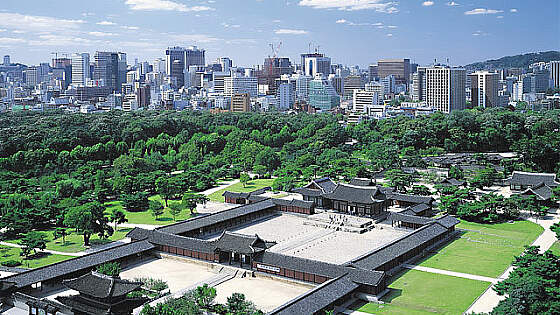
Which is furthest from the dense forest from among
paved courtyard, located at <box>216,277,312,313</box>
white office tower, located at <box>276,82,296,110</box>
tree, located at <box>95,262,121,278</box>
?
white office tower, located at <box>276,82,296,110</box>

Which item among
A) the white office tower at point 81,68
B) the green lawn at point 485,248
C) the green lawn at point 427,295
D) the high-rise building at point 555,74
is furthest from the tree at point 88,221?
the white office tower at point 81,68

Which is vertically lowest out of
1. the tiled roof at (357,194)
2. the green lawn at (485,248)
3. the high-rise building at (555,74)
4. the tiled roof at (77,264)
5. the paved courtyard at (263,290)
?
the paved courtyard at (263,290)

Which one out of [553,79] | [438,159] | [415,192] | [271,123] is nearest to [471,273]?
[415,192]

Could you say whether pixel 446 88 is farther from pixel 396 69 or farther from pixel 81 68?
pixel 81 68

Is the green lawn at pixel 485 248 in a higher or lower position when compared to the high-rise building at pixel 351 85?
lower

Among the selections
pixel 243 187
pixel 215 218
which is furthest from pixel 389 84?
pixel 215 218

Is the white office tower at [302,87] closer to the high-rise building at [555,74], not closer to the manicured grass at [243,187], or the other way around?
the high-rise building at [555,74]
